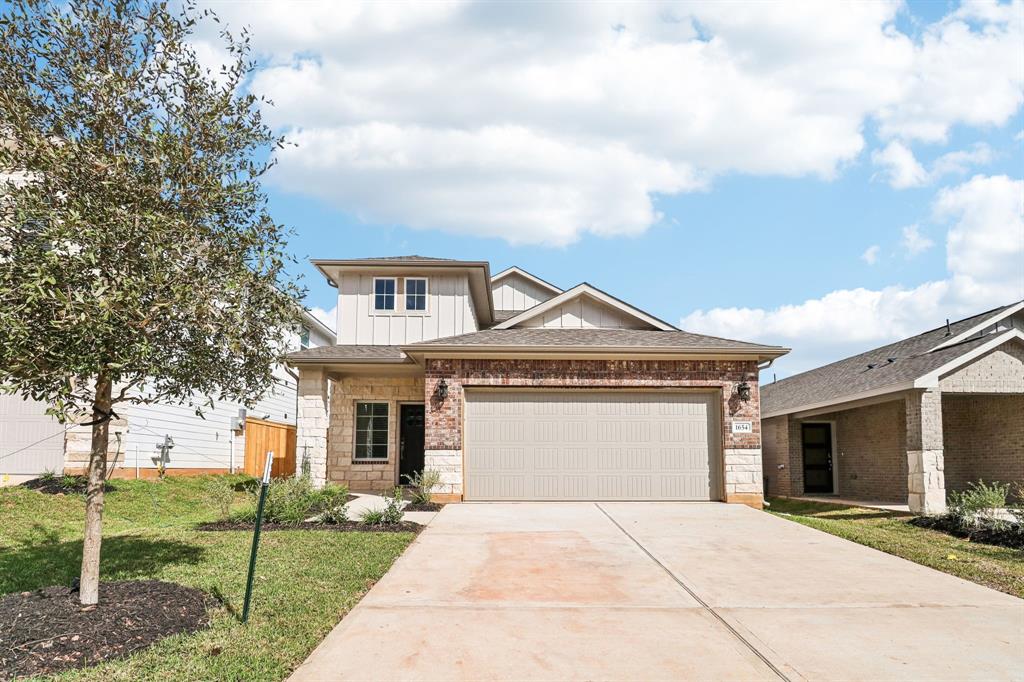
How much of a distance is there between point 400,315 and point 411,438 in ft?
10.6

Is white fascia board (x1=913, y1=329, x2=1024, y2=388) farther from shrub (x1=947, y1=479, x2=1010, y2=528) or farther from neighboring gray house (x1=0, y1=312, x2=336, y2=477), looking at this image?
neighboring gray house (x1=0, y1=312, x2=336, y2=477)

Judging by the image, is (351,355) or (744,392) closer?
(744,392)

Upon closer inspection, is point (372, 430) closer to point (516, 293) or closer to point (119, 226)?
point (516, 293)

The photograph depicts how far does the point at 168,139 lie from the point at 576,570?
597 centimetres

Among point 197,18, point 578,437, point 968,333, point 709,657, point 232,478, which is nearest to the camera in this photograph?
point 709,657

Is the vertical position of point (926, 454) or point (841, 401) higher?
point (841, 401)

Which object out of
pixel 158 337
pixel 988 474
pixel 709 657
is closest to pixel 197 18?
pixel 158 337

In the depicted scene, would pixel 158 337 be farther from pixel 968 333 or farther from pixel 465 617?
pixel 968 333

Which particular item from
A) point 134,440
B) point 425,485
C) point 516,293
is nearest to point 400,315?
point 425,485

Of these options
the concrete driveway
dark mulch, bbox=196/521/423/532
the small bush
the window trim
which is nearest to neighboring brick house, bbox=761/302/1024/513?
the concrete driveway

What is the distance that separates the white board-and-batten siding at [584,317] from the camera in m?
17.8

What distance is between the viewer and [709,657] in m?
5.21

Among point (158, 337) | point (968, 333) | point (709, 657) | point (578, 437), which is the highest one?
point (968, 333)

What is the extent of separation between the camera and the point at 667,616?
6266 mm
